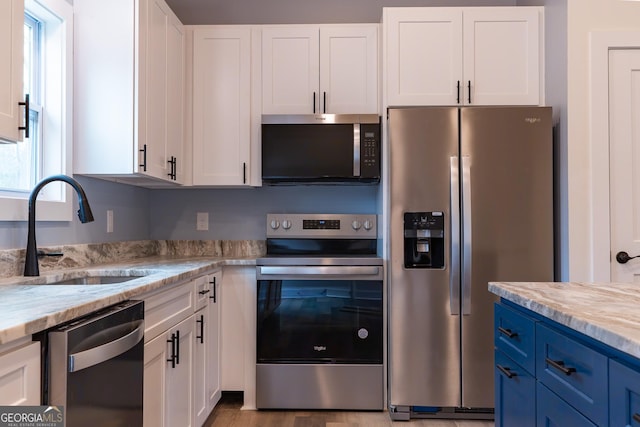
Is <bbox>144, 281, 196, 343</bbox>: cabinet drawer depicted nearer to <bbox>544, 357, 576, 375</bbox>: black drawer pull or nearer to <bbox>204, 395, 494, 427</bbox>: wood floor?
<bbox>204, 395, 494, 427</bbox>: wood floor

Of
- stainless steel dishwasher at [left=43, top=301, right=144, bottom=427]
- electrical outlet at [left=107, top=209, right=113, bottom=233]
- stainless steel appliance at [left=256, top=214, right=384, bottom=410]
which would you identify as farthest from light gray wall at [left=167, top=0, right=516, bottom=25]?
stainless steel dishwasher at [left=43, top=301, right=144, bottom=427]

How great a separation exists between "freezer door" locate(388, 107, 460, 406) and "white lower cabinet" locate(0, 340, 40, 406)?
1.78m

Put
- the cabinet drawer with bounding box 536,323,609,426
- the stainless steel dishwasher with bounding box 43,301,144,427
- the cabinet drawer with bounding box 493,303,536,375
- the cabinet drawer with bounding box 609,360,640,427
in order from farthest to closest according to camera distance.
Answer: the cabinet drawer with bounding box 493,303,536,375
the stainless steel dishwasher with bounding box 43,301,144,427
the cabinet drawer with bounding box 536,323,609,426
the cabinet drawer with bounding box 609,360,640,427

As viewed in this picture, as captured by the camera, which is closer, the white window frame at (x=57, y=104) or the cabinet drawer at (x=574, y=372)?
the cabinet drawer at (x=574, y=372)

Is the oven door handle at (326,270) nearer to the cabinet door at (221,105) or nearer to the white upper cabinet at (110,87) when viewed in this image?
the cabinet door at (221,105)

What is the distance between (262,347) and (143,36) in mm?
1762

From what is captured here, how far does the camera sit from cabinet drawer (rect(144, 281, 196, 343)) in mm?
1533

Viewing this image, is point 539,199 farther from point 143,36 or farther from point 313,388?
point 143,36

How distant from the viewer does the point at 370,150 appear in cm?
262

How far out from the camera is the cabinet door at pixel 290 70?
273 centimetres

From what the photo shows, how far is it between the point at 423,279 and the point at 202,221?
5.22 feet

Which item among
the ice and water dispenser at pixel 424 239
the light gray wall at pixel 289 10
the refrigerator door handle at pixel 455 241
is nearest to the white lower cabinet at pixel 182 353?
the ice and water dispenser at pixel 424 239

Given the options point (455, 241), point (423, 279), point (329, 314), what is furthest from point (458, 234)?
point (329, 314)

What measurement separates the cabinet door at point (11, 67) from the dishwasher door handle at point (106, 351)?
732 mm
